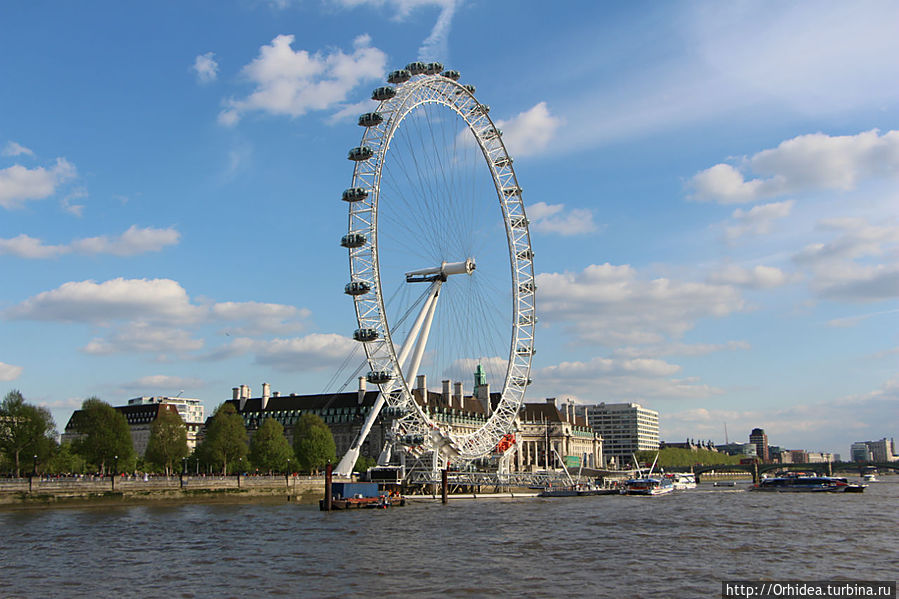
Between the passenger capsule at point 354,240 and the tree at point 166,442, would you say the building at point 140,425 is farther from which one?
the passenger capsule at point 354,240

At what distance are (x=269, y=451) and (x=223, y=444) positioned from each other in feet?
20.7

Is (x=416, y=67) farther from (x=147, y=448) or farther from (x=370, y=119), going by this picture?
(x=147, y=448)

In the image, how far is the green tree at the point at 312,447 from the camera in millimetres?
107125

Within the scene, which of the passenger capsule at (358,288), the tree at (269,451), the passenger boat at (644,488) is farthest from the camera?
the passenger boat at (644,488)

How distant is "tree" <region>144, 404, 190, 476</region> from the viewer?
3728 inches

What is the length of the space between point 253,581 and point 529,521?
31077 mm

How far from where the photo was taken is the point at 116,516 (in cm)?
6266

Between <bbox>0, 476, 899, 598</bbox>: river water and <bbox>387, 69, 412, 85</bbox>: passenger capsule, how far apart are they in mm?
38360

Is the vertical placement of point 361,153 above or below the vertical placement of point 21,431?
above

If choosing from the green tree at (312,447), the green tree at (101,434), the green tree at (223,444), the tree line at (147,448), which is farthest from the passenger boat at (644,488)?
the green tree at (101,434)

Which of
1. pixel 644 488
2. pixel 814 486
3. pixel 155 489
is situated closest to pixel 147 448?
pixel 155 489

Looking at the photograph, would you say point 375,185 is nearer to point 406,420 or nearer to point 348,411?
point 406,420

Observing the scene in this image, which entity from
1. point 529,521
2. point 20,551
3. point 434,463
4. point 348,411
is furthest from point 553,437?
point 20,551

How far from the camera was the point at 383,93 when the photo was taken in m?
76.6
